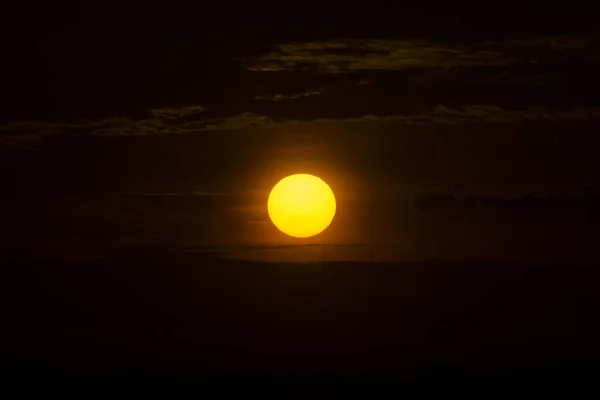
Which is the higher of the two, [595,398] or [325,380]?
[325,380]

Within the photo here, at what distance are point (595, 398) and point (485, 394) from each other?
5.74ft

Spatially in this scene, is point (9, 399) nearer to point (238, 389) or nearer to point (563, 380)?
point (238, 389)

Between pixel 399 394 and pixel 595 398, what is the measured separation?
9.96 ft

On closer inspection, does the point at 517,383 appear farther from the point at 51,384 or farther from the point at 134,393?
the point at 51,384

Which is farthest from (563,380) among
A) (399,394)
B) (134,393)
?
(134,393)

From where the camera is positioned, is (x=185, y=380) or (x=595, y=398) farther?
(x=185, y=380)

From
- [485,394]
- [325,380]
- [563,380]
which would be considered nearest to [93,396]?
[325,380]

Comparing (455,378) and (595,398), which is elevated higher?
(455,378)

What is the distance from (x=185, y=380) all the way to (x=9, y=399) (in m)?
2.89

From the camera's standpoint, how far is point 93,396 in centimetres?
1777

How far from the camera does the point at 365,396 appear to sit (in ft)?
58.4

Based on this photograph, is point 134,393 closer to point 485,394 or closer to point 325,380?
point 325,380

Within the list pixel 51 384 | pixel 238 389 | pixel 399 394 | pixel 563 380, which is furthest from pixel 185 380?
pixel 563 380

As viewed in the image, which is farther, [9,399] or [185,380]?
[185,380]
